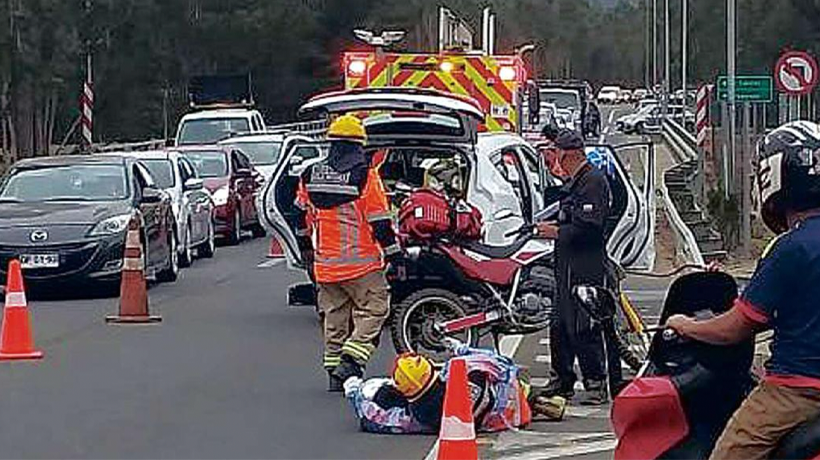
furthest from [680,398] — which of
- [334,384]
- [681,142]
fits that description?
[681,142]

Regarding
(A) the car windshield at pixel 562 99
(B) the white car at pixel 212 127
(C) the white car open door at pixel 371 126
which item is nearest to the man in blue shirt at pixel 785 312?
(C) the white car open door at pixel 371 126

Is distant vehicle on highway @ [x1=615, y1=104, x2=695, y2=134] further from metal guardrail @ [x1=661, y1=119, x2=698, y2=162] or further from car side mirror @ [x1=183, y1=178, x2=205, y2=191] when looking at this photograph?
car side mirror @ [x1=183, y1=178, x2=205, y2=191]

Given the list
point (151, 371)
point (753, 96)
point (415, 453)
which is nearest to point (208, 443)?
point (415, 453)

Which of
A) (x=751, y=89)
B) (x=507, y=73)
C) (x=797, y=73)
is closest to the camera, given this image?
(x=797, y=73)

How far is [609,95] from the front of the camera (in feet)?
458

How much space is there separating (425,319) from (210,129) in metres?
25.9

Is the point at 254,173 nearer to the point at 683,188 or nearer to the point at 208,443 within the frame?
the point at 683,188

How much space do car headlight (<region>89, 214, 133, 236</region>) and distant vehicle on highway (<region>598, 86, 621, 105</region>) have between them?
4560 inches

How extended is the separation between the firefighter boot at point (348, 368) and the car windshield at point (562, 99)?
33360 mm

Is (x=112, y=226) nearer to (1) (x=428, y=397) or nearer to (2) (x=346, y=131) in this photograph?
(2) (x=346, y=131)

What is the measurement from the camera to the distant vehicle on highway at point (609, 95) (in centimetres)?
13638

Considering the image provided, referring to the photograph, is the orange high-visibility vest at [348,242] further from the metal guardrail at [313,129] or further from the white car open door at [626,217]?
the metal guardrail at [313,129]

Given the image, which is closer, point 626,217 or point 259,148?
point 626,217

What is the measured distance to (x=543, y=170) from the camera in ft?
56.5
